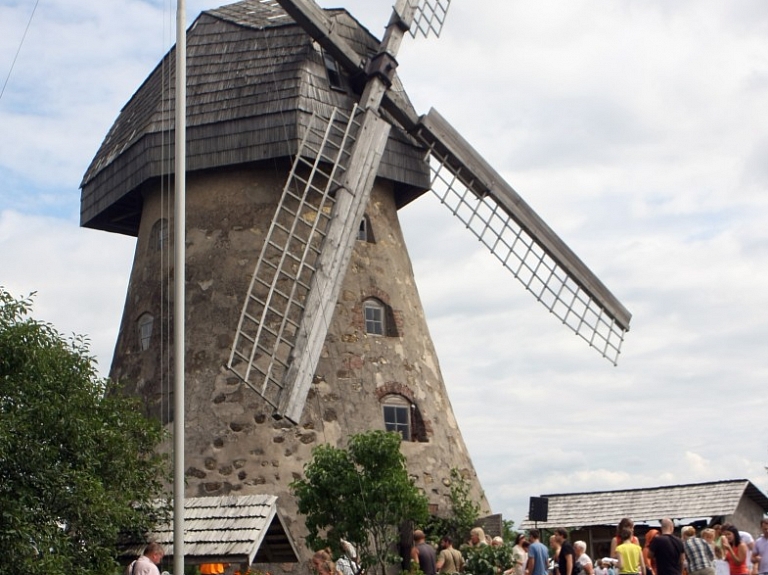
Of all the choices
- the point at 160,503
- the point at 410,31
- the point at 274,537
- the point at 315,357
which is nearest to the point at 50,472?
the point at 160,503

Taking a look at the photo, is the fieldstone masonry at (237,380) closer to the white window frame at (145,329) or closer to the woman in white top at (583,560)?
the white window frame at (145,329)

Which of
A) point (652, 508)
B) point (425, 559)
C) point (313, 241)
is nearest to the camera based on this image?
point (425, 559)

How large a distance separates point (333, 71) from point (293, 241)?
3.07m

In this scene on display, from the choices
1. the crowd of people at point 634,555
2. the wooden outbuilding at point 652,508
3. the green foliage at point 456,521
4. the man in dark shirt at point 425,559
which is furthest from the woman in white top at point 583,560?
the wooden outbuilding at point 652,508

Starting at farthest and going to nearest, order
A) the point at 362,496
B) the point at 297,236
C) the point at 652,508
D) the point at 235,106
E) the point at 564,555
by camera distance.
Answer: the point at 652,508, the point at 235,106, the point at 297,236, the point at 362,496, the point at 564,555

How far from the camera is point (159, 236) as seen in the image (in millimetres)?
20344

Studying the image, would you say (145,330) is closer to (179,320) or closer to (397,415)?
(397,415)

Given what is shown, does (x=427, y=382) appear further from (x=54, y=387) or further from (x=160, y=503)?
(x=54, y=387)

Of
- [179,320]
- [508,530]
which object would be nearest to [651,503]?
[508,530]

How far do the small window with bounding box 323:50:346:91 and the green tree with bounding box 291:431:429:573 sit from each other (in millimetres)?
6349

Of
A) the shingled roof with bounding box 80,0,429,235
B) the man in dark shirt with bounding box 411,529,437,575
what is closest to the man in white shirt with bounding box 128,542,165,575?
the man in dark shirt with bounding box 411,529,437,575

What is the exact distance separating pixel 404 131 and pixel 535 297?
360cm

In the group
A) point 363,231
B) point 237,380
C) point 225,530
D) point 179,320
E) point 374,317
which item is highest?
point 363,231

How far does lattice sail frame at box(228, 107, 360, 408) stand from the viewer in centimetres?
1808
